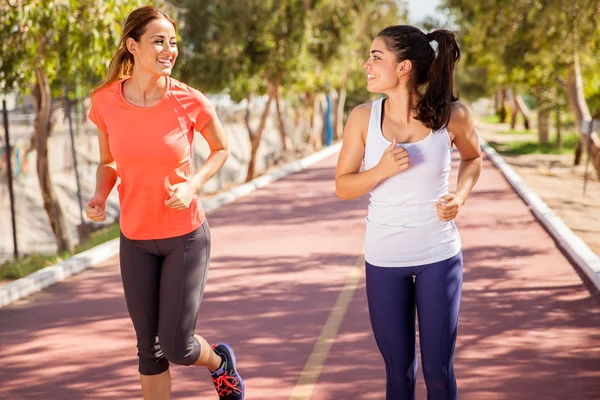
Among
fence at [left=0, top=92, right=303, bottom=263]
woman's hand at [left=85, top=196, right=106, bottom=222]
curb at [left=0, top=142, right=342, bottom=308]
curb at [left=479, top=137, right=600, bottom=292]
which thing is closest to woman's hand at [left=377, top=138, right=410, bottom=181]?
woman's hand at [left=85, top=196, right=106, bottom=222]

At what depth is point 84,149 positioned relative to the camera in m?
26.7

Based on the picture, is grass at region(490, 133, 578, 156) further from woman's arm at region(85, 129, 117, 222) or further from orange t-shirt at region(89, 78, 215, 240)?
orange t-shirt at region(89, 78, 215, 240)

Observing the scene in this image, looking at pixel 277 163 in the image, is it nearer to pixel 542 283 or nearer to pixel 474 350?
pixel 542 283

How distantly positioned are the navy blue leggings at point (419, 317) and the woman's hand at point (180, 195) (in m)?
0.88

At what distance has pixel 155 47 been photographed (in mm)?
3992

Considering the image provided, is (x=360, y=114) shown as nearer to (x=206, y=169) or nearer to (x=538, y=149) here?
(x=206, y=169)

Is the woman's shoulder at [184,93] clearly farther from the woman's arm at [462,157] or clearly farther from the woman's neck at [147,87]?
the woman's arm at [462,157]

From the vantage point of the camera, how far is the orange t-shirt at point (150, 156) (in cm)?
394

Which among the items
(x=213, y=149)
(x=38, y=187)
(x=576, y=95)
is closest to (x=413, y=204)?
(x=213, y=149)

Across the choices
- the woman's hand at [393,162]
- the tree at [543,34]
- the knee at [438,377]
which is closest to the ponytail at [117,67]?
the woman's hand at [393,162]

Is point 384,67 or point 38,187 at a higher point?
point 384,67

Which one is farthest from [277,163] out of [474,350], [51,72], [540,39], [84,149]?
[474,350]

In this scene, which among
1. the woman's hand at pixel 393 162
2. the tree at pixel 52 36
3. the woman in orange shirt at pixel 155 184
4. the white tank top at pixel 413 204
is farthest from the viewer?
the tree at pixel 52 36

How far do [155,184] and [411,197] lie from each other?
120cm
